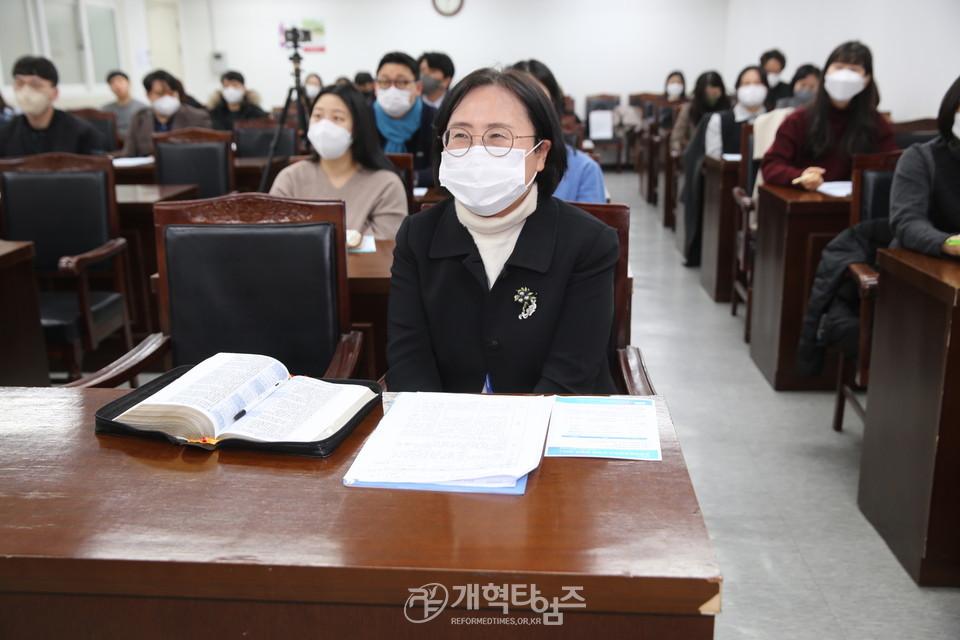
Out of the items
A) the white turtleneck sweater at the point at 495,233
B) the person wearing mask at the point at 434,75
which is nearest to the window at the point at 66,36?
the person wearing mask at the point at 434,75

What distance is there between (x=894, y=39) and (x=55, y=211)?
4867 millimetres

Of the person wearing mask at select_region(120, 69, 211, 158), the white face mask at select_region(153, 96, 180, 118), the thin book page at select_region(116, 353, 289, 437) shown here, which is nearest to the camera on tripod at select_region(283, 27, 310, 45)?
the person wearing mask at select_region(120, 69, 211, 158)

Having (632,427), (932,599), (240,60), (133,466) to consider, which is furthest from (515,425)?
(240,60)

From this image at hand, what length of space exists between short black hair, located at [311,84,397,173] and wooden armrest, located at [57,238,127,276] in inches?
36.2

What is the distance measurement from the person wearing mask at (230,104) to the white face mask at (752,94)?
4.39 m

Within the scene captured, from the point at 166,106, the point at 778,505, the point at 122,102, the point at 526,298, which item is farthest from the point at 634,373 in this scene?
the point at 122,102

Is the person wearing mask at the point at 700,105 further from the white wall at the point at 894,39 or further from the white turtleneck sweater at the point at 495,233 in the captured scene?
the white turtleneck sweater at the point at 495,233

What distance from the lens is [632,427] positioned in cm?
109

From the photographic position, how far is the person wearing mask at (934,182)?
6.93 feet

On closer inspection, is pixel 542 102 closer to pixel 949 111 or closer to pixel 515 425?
pixel 515 425

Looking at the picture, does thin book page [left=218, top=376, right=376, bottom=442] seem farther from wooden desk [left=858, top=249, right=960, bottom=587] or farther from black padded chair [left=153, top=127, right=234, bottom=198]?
black padded chair [left=153, top=127, right=234, bottom=198]

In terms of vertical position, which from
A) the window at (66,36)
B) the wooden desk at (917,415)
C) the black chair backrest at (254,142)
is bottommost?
the wooden desk at (917,415)

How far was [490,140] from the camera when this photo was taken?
1.49 meters

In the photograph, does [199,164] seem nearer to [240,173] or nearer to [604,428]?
[240,173]
